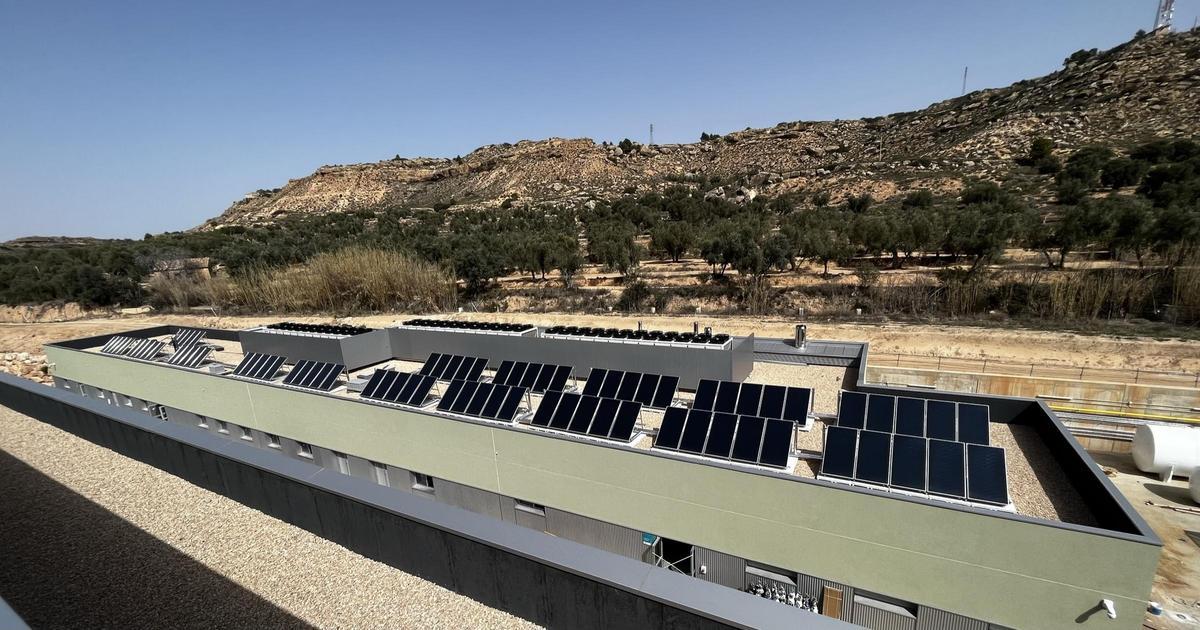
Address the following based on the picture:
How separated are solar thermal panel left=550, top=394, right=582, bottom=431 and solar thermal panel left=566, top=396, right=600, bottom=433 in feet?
0.31

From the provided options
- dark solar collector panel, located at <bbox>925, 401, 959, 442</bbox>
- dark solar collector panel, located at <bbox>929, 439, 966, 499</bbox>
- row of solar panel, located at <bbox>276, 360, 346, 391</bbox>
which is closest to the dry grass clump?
row of solar panel, located at <bbox>276, 360, 346, 391</bbox>

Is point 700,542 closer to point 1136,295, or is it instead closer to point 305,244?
point 1136,295

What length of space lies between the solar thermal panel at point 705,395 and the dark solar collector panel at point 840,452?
318 centimetres

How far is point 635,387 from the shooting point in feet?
45.2

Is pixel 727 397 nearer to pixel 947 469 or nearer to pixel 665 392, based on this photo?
pixel 665 392

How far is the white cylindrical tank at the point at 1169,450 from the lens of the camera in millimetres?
15250

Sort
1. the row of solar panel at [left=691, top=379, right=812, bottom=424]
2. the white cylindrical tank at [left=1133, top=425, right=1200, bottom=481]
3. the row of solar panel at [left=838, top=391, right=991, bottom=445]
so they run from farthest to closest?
the white cylindrical tank at [left=1133, top=425, right=1200, bottom=481] < the row of solar panel at [left=691, top=379, right=812, bottom=424] < the row of solar panel at [left=838, top=391, right=991, bottom=445]

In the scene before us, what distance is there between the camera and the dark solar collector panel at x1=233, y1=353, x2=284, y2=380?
17.2 meters

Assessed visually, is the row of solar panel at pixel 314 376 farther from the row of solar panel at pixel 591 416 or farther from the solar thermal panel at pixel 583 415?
the solar thermal panel at pixel 583 415

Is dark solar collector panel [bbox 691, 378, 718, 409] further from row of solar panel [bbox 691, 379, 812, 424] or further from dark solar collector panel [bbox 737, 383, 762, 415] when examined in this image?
dark solar collector panel [bbox 737, 383, 762, 415]

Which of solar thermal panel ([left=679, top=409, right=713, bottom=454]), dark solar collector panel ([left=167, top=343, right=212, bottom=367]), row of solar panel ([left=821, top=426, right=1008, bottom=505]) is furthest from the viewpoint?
dark solar collector panel ([left=167, top=343, right=212, bottom=367])

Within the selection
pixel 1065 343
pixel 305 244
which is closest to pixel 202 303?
pixel 305 244

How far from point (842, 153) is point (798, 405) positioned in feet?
325

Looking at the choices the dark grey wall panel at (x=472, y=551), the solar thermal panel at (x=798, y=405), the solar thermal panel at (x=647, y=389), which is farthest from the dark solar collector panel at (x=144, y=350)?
the solar thermal panel at (x=798, y=405)
